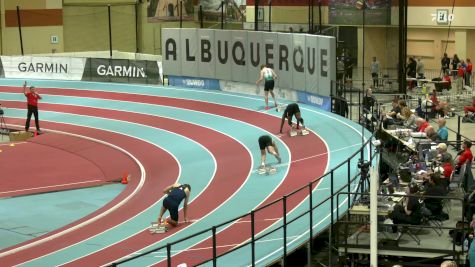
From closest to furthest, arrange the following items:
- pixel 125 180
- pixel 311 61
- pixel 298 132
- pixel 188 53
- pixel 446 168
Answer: pixel 446 168 < pixel 125 180 < pixel 298 132 < pixel 311 61 < pixel 188 53

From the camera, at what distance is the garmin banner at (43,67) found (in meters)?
43.7

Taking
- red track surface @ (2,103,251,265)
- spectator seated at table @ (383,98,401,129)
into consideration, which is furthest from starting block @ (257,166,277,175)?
spectator seated at table @ (383,98,401,129)

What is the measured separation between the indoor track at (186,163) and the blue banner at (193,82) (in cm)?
54

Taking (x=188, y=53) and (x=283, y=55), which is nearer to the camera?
(x=283, y=55)

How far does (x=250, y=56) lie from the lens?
1438 inches

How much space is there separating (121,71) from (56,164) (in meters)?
15.4

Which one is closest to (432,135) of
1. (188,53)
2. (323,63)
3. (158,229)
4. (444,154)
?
(444,154)

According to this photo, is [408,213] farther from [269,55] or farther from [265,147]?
[269,55]

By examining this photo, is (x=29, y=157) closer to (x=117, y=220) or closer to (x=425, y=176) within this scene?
(x=117, y=220)

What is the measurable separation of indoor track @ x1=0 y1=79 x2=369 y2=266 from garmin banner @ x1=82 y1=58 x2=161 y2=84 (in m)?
0.77

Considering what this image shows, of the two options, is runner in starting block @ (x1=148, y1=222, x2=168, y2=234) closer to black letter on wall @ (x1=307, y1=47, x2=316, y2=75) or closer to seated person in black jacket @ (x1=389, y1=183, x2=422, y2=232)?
seated person in black jacket @ (x1=389, y1=183, x2=422, y2=232)

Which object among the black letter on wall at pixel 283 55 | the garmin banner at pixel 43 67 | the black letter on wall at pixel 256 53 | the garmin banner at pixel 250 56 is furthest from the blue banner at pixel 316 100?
the garmin banner at pixel 43 67

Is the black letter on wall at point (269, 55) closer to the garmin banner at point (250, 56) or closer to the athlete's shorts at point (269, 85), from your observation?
the garmin banner at point (250, 56)

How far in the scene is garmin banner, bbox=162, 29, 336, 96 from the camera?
32.3 m
